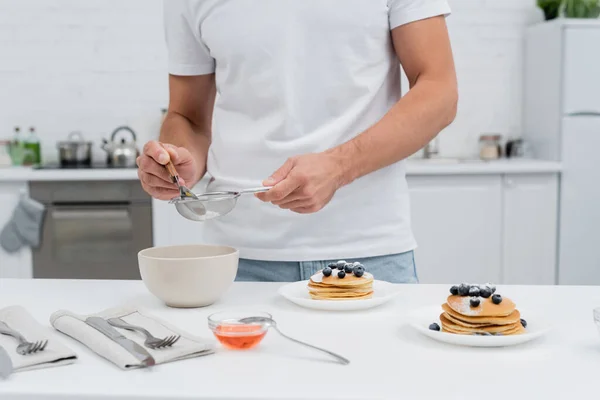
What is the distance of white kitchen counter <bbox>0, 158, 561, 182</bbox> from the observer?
11.0 ft

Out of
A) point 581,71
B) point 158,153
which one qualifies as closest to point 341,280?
point 158,153

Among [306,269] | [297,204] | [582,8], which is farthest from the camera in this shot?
[582,8]

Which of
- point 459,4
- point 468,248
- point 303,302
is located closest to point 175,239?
point 468,248

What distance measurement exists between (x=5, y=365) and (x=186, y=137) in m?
0.88

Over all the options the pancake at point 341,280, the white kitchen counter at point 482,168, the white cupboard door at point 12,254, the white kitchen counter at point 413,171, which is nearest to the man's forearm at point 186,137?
the pancake at point 341,280

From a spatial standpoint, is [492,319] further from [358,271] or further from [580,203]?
[580,203]

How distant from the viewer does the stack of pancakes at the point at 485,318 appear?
0.96m

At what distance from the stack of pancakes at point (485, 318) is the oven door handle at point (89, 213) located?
8.69 feet

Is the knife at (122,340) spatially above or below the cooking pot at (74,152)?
below

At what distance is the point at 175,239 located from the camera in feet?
11.3

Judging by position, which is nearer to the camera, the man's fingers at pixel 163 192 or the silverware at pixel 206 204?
the silverware at pixel 206 204

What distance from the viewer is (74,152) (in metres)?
3.69

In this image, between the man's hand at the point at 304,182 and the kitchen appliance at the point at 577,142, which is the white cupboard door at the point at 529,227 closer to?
the kitchen appliance at the point at 577,142

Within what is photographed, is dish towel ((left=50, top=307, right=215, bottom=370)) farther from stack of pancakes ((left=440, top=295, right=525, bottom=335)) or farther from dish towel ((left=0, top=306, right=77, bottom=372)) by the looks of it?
stack of pancakes ((left=440, top=295, right=525, bottom=335))
